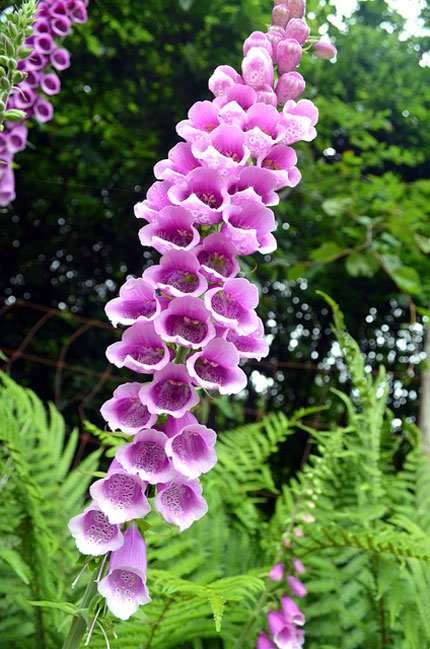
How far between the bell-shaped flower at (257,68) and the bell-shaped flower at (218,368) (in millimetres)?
244

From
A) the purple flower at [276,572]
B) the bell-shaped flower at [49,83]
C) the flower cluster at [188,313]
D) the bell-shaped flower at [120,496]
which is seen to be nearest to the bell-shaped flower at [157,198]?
the flower cluster at [188,313]

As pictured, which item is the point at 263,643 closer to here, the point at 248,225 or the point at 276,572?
the point at 276,572

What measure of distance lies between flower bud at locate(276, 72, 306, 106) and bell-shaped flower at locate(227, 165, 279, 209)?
0.36 feet

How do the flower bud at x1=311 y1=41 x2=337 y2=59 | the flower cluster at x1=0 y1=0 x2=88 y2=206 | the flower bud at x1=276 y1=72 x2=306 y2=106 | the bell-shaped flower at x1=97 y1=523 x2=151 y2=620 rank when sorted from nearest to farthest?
the bell-shaped flower at x1=97 y1=523 x2=151 y2=620, the flower bud at x1=276 y1=72 x2=306 y2=106, the flower bud at x1=311 y1=41 x2=337 y2=59, the flower cluster at x1=0 y1=0 x2=88 y2=206

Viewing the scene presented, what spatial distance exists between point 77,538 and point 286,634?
0.43 m

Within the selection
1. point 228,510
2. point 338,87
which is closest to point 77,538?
point 228,510

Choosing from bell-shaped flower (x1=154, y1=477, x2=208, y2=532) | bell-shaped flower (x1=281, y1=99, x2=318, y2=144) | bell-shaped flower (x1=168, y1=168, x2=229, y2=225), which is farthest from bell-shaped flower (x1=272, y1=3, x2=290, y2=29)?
bell-shaped flower (x1=154, y1=477, x2=208, y2=532)

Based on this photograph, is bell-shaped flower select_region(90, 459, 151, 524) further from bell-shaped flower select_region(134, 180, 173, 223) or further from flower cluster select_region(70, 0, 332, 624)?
bell-shaped flower select_region(134, 180, 173, 223)

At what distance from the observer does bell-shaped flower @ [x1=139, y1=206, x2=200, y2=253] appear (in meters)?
0.46

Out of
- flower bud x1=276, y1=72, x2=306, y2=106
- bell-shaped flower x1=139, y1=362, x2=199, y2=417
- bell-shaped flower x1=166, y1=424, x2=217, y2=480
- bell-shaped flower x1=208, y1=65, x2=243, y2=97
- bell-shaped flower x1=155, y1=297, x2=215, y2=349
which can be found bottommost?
bell-shaped flower x1=166, y1=424, x2=217, y2=480

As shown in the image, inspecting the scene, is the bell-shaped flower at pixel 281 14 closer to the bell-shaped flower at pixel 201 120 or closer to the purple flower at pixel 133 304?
the bell-shaped flower at pixel 201 120

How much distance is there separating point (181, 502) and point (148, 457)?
5 cm

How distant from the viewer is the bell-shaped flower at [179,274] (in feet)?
1.50

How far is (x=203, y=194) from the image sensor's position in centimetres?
48
